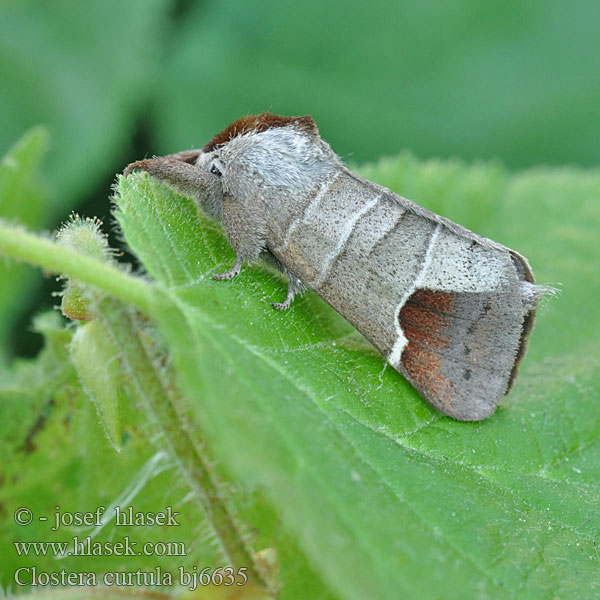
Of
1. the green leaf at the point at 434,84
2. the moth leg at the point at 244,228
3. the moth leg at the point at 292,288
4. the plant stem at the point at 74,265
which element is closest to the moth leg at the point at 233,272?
the moth leg at the point at 244,228

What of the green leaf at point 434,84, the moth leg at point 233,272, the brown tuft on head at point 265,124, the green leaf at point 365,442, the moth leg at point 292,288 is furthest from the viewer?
the green leaf at point 434,84

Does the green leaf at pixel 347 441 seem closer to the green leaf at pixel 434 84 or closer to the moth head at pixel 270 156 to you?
the moth head at pixel 270 156

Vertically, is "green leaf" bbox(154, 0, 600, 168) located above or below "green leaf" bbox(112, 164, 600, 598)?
above

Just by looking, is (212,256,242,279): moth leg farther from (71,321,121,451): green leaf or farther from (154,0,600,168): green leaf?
(154,0,600,168): green leaf

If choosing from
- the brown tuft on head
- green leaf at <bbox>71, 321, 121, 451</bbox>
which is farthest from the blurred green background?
green leaf at <bbox>71, 321, 121, 451</bbox>

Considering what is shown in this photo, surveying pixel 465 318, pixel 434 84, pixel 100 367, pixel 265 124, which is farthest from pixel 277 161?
pixel 434 84

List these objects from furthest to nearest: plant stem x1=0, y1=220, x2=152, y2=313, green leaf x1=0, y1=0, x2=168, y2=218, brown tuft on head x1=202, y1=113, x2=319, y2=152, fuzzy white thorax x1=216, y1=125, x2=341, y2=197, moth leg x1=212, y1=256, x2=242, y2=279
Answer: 1. green leaf x1=0, y1=0, x2=168, y2=218
2. brown tuft on head x1=202, y1=113, x2=319, y2=152
3. fuzzy white thorax x1=216, y1=125, x2=341, y2=197
4. moth leg x1=212, y1=256, x2=242, y2=279
5. plant stem x1=0, y1=220, x2=152, y2=313
